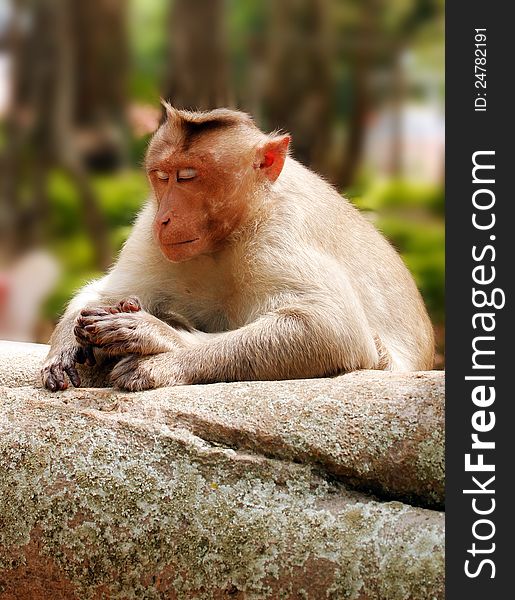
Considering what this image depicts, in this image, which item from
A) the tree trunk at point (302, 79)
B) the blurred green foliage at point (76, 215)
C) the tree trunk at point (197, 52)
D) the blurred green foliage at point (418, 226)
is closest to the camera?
the tree trunk at point (197, 52)

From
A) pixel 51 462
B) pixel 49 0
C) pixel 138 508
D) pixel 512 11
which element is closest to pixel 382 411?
pixel 138 508

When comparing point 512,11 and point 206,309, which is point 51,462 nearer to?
point 206,309

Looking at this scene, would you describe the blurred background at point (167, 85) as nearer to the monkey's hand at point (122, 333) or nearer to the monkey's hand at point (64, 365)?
the monkey's hand at point (64, 365)

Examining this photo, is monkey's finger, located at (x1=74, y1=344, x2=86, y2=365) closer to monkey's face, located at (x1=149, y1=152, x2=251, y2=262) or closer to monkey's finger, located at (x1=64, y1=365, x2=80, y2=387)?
monkey's finger, located at (x1=64, y1=365, x2=80, y2=387)

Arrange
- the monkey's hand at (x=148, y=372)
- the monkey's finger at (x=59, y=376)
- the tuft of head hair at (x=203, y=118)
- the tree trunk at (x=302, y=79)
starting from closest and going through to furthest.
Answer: the monkey's hand at (x=148, y=372) → the monkey's finger at (x=59, y=376) → the tuft of head hair at (x=203, y=118) → the tree trunk at (x=302, y=79)

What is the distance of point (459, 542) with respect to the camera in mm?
4391

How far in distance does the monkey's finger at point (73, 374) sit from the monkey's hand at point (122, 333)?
16 cm

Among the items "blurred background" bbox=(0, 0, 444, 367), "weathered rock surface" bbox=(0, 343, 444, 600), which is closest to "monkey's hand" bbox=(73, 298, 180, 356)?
"weathered rock surface" bbox=(0, 343, 444, 600)

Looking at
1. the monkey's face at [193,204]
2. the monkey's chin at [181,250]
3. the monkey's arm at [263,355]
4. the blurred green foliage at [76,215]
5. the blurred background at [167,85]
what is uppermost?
the blurred background at [167,85]

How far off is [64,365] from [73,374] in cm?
10

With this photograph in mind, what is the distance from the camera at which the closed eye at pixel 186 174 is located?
580cm

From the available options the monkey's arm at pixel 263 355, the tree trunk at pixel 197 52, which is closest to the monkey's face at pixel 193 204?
the monkey's arm at pixel 263 355

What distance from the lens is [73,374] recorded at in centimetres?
565

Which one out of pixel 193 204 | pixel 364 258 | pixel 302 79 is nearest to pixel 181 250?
pixel 193 204
